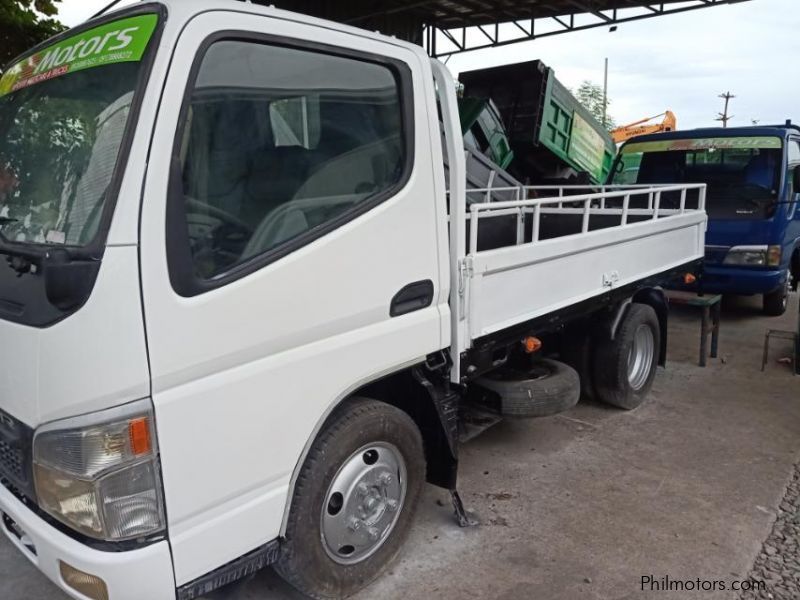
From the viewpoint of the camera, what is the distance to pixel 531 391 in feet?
10.9

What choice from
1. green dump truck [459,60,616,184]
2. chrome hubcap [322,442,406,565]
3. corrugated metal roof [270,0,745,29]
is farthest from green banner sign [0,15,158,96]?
corrugated metal roof [270,0,745,29]

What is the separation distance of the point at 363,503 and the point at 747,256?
5928mm

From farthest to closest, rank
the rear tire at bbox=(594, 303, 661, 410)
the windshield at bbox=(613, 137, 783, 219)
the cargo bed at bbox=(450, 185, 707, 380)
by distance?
the windshield at bbox=(613, 137, 783, 219) → the rear tire at bbox=(594, 303, 661, 410) → the cargo bed at bbox=(450, 185, 707, 380)

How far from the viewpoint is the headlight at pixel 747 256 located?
265 inches

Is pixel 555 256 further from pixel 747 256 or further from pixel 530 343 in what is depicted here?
pixel 747 256

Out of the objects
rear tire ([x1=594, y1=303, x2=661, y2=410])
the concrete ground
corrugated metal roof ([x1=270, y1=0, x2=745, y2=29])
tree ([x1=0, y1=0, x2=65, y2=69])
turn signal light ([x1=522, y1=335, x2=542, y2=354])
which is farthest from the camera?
corrugated metal roof ([x1=270, y1=0, x2=745, y2=29])

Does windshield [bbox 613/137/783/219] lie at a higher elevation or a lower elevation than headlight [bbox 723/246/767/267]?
higher

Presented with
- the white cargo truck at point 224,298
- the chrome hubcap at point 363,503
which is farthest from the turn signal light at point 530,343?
the chrome hubcap at point 363,503

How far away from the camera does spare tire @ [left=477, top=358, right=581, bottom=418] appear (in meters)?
3.30

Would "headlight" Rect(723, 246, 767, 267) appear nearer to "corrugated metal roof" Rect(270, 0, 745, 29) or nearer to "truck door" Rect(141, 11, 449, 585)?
"truck door" Rect(141, 11, 449, 585)

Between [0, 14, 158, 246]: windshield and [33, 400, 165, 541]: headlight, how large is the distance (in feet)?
1.70

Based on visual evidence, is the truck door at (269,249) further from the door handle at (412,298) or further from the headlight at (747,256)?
the headlight at (747,256)

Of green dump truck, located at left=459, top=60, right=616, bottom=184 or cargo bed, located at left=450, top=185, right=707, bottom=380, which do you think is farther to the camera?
green dump truck, located at left=459, top=60, right=616, bottom=184

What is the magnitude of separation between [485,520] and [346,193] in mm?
1901
